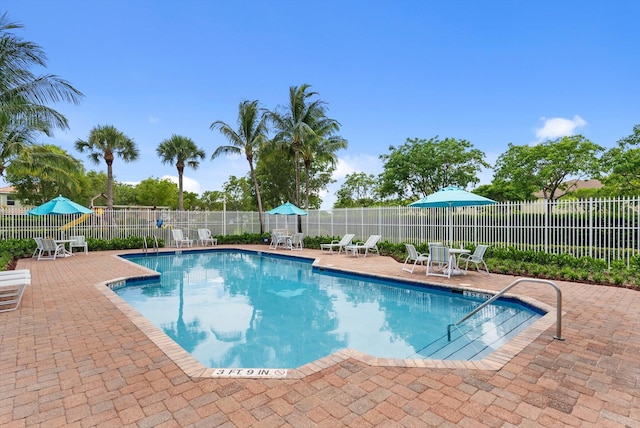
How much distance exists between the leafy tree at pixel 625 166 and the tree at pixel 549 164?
128cm

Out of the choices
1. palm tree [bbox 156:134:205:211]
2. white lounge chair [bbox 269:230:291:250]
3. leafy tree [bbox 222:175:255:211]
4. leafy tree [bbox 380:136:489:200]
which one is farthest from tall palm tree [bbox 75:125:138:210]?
leafy tree [bbox 222:175:255:211]

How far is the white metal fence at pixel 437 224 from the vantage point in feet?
28.7

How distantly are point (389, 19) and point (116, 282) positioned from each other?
40.0 ft

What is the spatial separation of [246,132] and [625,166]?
21.0 meters

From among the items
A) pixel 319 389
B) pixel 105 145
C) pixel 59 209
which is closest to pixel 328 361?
pixel 319 389

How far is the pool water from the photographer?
15.8 feet

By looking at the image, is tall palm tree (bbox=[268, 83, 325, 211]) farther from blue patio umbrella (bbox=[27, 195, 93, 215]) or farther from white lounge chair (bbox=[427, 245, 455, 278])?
white lounge chair (bbox=[427, 245, 455, 278])

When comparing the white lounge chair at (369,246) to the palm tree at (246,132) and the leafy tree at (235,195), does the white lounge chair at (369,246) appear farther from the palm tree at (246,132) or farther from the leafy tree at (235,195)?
the leafy tree at (235,195)

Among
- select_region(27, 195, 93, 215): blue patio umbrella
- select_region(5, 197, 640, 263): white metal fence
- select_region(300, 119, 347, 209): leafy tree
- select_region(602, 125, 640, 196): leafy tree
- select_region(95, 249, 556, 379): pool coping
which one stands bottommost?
select_region(95, 249, 556, 379): pool coping

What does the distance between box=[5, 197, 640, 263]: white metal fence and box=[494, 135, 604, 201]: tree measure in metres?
14.3

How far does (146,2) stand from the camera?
427 inches

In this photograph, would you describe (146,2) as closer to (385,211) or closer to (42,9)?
(42,9)

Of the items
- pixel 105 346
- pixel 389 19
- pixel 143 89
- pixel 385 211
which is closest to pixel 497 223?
pixel 385 211

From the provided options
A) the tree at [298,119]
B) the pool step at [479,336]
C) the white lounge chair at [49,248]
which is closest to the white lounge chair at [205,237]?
the tree at [298,119]
